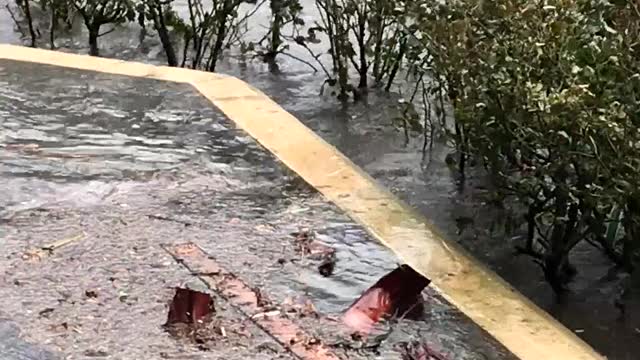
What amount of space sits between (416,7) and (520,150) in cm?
108

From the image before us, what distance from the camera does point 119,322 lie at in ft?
9.11

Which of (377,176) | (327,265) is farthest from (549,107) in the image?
(377,176)

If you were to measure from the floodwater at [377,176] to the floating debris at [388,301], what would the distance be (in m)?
0.06

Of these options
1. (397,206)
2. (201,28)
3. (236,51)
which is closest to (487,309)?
(397,206)

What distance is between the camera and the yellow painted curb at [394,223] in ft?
9.02

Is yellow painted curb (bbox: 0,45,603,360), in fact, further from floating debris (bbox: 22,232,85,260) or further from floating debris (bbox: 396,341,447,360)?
floating debris (bbox: 22,232,85,260)

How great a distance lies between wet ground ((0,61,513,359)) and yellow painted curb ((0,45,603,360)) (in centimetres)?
5

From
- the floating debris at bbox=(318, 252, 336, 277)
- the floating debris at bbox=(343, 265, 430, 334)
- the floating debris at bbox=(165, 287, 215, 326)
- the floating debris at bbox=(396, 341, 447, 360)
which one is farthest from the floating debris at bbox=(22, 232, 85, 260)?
the floating debris at bbox=(396, 341, 447, 360)

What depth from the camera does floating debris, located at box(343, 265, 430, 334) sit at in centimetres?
280

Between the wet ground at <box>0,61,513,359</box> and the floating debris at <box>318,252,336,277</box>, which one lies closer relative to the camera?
the wet ground at <box>0,61,513,359</box>

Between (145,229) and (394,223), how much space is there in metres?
0.69

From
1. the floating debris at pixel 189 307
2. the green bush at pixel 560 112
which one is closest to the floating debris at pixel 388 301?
the floating debris at pixel 189 307

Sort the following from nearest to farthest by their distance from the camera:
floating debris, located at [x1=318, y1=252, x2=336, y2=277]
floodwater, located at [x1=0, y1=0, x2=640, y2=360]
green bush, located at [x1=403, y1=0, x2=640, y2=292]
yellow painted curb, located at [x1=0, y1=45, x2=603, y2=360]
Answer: yellow painted curb, located at [x1=0, y1=45, x2=603, y2=360] → floating debris, located at [x1=318, y1=252, x2=336, y2=277] → green bush, located at [x1=403, y1=0, x2=640, y2=292] → floodwater, located at [x1=0, y1=0, x2=640, y2=360]

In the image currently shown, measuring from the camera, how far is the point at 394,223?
3.38 meters
